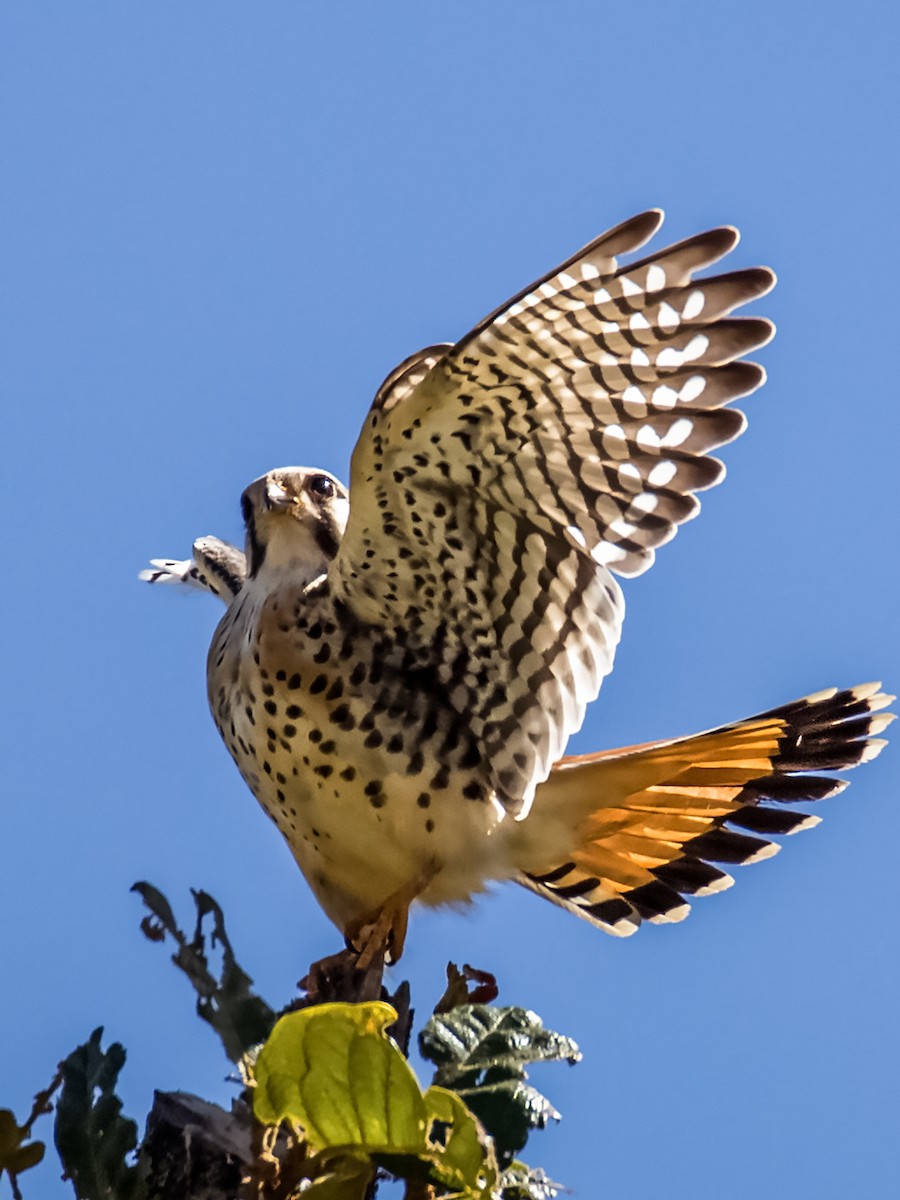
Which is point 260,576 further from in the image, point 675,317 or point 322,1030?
point 322,1030

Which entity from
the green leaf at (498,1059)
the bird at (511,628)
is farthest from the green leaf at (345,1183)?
the bird at (511,628)

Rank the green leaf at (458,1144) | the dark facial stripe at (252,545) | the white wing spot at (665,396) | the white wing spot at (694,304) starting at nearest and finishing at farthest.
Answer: the green leaf at (458,1144) → the white wing spot at (694,304) → the white wing spot at (665,396) → the dark facial stripe at (252,545)

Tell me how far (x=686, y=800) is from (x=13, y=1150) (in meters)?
2.04

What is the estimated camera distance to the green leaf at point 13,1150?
71.6 inches

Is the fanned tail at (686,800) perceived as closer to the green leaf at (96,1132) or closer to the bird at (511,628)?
the bird at (511,628)

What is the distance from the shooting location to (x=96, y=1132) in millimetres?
1921

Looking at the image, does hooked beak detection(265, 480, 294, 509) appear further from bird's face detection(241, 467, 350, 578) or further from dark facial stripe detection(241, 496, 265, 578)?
dark facial stripe detection(241, 496, 265, 578)

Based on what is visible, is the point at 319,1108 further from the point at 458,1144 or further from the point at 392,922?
the point at 392,922

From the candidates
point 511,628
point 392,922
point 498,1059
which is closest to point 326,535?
point 511,628

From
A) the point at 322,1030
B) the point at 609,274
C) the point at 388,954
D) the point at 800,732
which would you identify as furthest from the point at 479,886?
the point at 322,1030

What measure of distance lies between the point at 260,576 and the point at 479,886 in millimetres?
807

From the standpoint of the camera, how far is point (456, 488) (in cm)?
300

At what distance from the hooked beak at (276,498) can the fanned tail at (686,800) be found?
814 mm

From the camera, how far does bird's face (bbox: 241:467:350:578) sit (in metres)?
3.48
